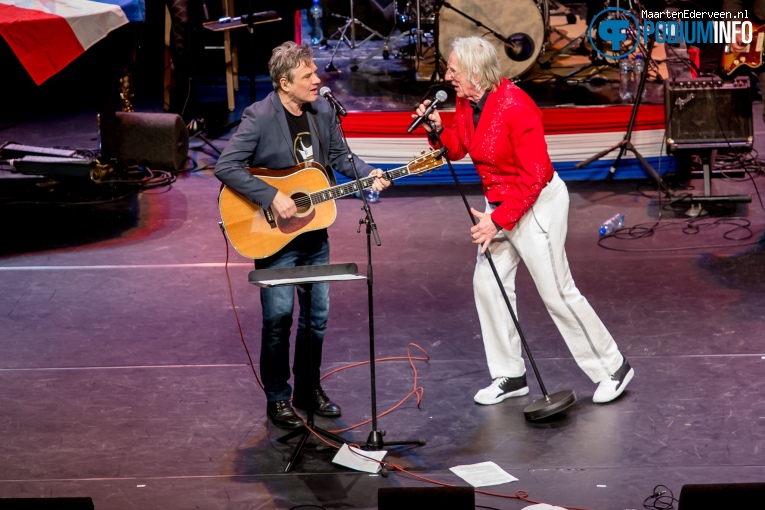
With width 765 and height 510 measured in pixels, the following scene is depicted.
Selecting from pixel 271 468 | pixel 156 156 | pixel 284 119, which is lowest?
pixel 271 468

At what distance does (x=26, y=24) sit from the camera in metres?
7.91

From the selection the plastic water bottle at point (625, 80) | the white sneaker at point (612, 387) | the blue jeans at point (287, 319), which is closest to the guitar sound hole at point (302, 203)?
the blue jeans at point (287, 319)

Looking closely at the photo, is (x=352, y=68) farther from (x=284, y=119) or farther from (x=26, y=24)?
(x=284, y=119)

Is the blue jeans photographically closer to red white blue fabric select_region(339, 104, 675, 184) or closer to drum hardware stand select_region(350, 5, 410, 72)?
red white blue fabric select_region(339, 104, 675, 184)

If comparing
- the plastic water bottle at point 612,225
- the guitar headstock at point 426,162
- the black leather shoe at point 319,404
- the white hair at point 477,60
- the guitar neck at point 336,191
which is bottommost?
the black leather shoe at point 319,404

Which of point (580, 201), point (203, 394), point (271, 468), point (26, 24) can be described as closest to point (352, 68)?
point (580, 201)

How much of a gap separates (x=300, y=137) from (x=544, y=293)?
1522mm

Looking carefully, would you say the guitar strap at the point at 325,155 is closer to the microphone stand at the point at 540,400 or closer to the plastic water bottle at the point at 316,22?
the microphone stand at the point at 540,400

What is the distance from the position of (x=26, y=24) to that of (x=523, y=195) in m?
4.49

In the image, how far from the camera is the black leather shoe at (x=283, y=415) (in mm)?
5507

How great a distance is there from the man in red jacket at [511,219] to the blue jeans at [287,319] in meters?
0.84

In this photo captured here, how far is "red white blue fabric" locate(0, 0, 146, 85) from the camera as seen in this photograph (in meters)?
7.93

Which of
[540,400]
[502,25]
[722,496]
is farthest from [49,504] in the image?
[502,25]

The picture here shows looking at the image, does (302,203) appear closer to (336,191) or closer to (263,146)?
(336,191)
